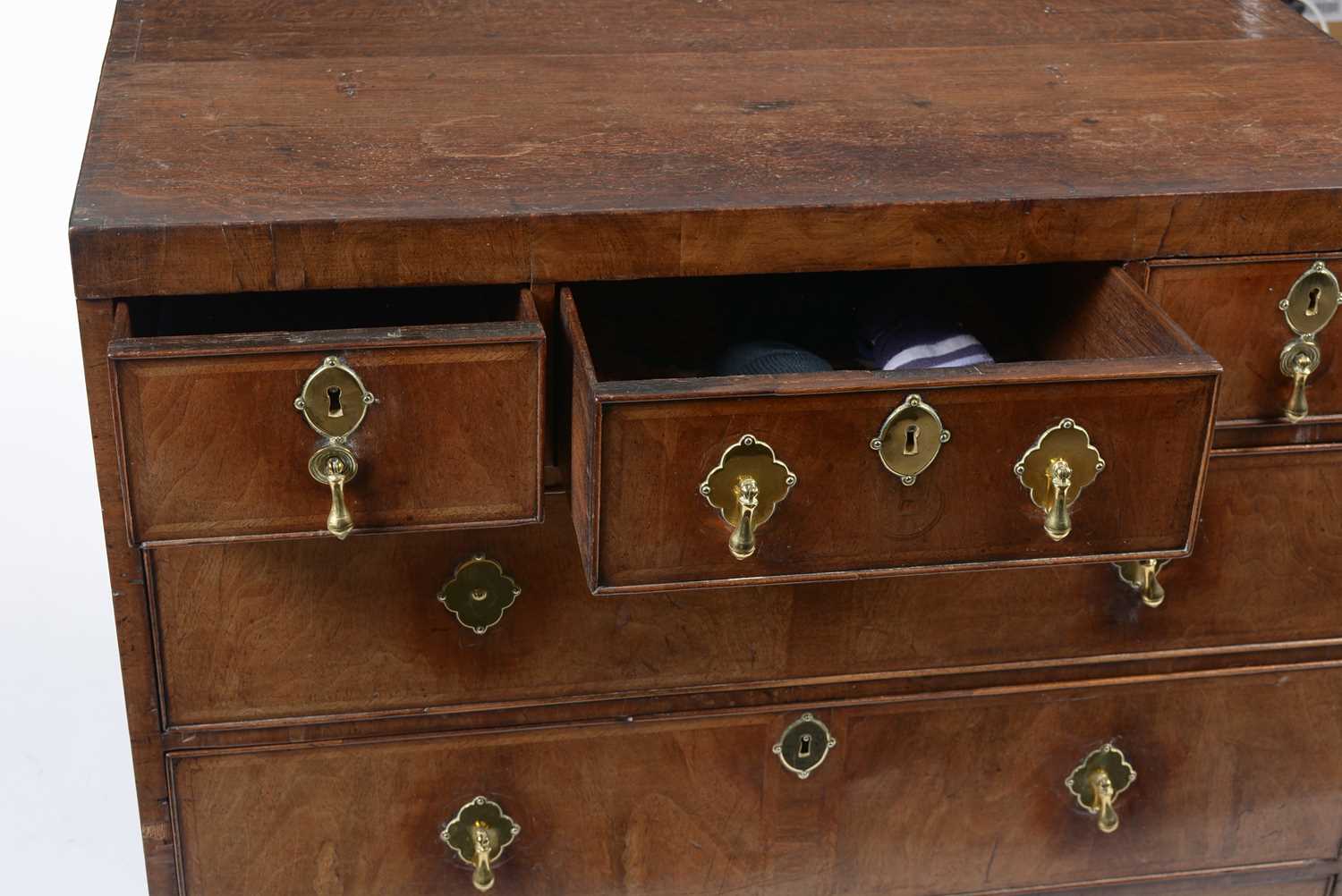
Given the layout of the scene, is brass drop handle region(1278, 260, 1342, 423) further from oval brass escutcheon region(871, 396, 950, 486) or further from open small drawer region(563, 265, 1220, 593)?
oval brass escutcheon region(871, 396, 950, 486)

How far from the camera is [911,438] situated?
1021 mm

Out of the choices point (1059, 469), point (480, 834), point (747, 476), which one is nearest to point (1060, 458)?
point (1059, 469)

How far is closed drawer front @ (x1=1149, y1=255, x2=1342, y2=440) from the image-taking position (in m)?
1.17

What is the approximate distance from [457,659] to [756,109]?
1.33 ft

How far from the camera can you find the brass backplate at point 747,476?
101 centimetres

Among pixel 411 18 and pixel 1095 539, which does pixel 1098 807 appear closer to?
pixel 1095 539

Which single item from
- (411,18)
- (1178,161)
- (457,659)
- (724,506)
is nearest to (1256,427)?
(1178,161)

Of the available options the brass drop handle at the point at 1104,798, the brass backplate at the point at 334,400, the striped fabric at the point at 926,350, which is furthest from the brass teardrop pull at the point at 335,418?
the brass drop handle at the point at 1104,798

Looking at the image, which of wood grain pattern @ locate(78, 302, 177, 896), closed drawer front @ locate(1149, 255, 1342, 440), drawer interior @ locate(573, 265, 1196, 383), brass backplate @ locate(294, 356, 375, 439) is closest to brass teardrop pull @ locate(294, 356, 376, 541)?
brass backplate @ locate(294, 356, 375, 439)

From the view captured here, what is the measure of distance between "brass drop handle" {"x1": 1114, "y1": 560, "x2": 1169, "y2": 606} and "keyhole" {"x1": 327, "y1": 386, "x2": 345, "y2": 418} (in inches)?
21.4

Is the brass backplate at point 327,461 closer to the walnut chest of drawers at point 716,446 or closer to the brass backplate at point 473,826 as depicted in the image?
the walnut chest of drawers at point 716,446

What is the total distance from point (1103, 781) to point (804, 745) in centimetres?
22

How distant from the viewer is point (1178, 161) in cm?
117

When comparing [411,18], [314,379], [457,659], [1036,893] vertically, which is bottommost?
[1036,893]
